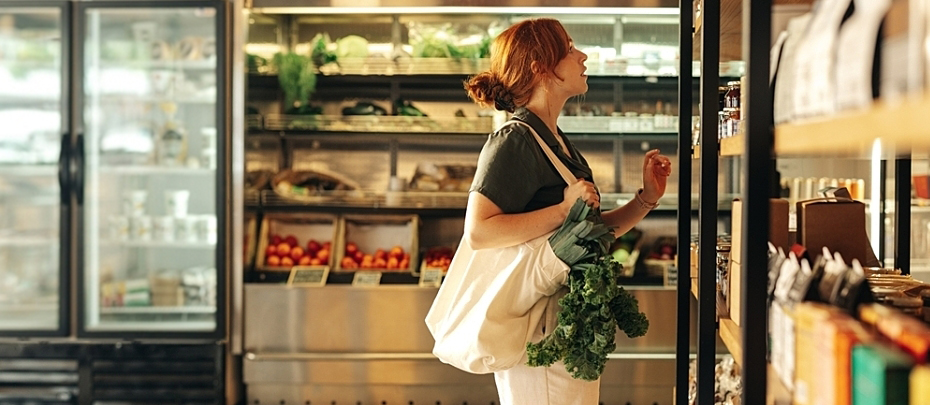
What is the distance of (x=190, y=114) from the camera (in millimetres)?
4598

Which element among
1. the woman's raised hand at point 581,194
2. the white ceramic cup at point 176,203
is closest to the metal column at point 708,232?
the woman's raised hand at point 581,194

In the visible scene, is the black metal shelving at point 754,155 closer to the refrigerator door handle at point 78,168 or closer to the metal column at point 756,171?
the metal column at point 756,171

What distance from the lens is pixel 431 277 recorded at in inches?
167

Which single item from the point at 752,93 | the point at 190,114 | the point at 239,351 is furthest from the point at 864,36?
the point at 190,114

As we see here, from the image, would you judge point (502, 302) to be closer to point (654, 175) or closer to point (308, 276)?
point (654, 175)

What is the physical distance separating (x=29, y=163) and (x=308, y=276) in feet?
4.75

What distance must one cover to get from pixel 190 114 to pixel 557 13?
1.91m

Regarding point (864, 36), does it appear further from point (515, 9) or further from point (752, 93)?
point (515, 9)

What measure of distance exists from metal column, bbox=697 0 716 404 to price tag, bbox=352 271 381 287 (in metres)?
2.44

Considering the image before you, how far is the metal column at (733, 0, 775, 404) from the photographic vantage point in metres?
1.25

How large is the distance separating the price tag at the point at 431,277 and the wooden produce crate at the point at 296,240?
480 millimetres

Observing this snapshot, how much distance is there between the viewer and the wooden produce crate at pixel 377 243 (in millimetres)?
4379

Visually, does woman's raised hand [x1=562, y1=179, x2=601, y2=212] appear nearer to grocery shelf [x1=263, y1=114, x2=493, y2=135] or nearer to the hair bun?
the hair bun

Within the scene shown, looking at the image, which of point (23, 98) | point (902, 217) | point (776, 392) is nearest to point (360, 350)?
point (23, 98)
